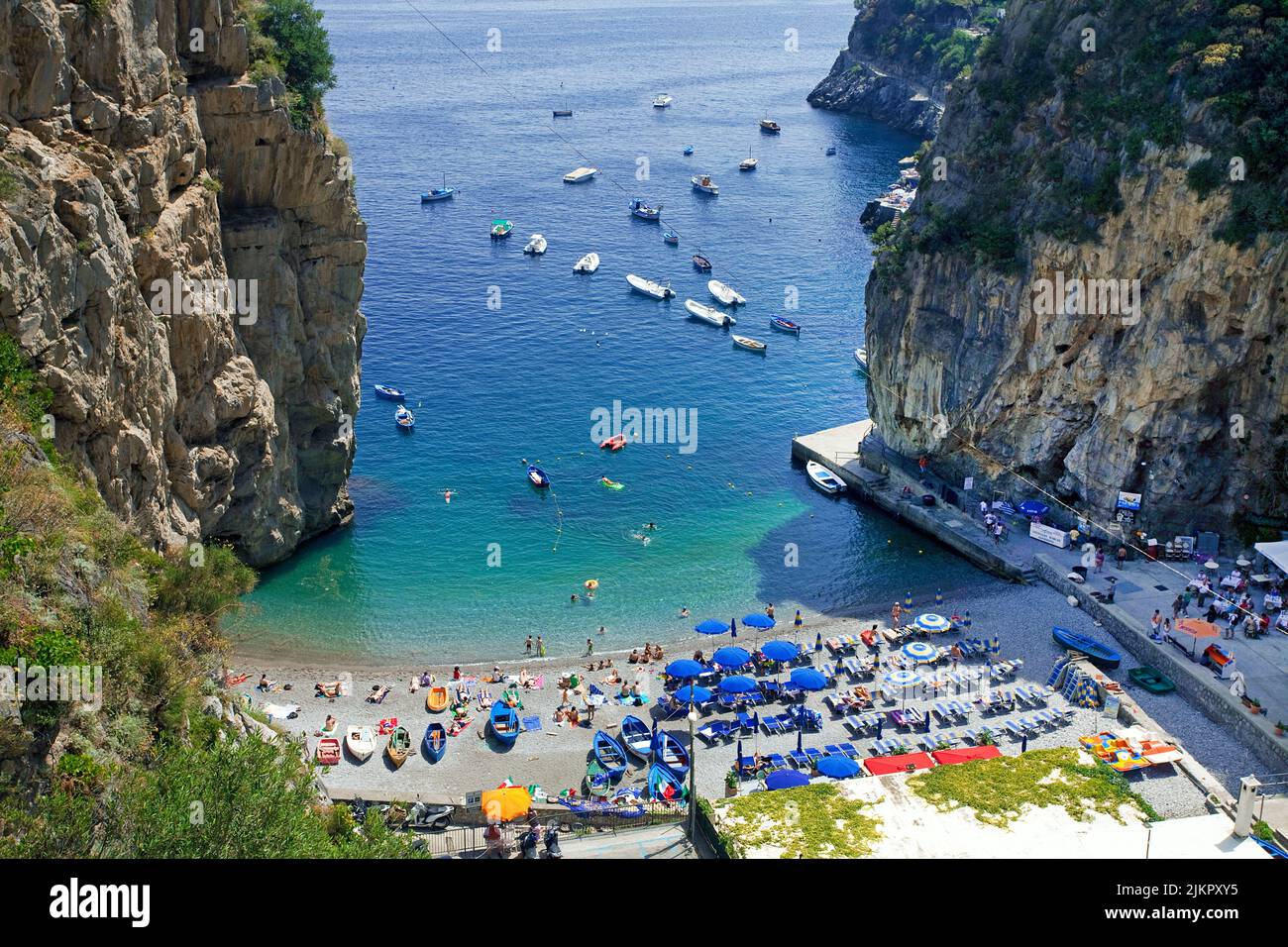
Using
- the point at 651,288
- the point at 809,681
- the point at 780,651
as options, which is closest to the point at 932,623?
the point at 780,651

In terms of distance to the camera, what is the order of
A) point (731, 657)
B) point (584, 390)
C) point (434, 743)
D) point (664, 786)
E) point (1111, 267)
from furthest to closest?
point (584, 390) < point (1111, 267) < point (731, 657) < point (434, 743) < point (664, 786)

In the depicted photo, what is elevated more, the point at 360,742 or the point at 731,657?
the point at 731,657

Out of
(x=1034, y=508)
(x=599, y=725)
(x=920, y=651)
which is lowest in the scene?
(x=599, y=725)

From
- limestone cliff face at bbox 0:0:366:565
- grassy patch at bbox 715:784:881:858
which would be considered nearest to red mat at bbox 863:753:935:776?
grassy patch at bbox 715:784:881:858

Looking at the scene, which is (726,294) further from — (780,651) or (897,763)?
(897,763)

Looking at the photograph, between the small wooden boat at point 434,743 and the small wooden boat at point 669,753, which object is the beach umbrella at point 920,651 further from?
the small wooden boat at point 434,743

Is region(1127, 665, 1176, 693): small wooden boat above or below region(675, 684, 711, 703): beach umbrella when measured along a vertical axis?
above

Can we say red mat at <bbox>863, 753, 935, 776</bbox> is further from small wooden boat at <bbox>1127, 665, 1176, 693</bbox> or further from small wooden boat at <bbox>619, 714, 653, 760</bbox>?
small wooden boat at <bbox>1127, 665, 1176, 693</bbox>
